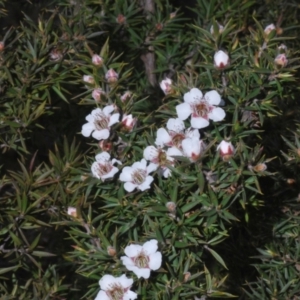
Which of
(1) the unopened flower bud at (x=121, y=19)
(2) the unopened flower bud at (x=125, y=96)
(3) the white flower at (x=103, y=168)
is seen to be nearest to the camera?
(3) the white flower at (x=103, y=168)

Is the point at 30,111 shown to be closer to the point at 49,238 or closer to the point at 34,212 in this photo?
the point at 34,212

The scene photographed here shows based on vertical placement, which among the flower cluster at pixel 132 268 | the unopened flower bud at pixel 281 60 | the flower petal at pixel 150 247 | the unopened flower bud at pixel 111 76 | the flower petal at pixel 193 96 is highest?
the unopened flower bud at pixel 281 60

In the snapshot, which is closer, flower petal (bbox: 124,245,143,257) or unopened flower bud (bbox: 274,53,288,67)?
flower petal (bbox: 124,245,143,257)

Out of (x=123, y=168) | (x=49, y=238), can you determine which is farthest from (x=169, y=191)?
(x=49, y=238)

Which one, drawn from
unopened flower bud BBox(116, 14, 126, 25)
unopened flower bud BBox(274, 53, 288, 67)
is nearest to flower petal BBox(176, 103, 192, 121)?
unopened flower bud BBox(274, 53, 288, 67)

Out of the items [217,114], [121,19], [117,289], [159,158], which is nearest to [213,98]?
[217,114]

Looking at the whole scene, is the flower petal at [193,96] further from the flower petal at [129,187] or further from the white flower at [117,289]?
the white flower at [117,289]

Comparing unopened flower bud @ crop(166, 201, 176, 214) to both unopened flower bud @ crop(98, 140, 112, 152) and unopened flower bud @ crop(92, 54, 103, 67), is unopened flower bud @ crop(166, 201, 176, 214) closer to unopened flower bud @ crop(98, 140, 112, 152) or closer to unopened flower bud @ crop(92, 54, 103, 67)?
unopened flower bud @ crop(98, 140, 112, 152)

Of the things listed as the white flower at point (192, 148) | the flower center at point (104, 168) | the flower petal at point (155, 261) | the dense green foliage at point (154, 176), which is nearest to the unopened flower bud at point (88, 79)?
the dense green foliage at point (154, 176)
